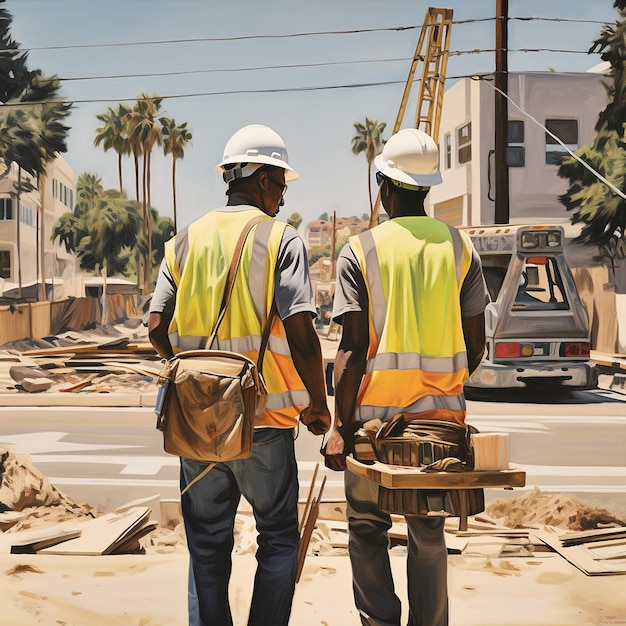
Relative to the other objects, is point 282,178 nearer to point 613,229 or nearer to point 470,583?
point 470,583

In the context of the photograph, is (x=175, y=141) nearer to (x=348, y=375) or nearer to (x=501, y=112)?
(x=501, y=112)

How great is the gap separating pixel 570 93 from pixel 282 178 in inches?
1325

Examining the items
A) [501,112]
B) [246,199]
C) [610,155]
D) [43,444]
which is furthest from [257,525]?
[610,155]

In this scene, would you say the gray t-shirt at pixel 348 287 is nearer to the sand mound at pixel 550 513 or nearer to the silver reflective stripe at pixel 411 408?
the silver reflective stripe at pixel 411 408

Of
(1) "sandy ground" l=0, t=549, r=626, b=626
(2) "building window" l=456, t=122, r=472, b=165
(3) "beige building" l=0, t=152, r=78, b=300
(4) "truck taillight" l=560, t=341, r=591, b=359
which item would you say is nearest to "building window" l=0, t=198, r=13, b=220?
(3) "beige building" l=0, t=152, r=78, b=300

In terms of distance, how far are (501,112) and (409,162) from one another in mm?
18929

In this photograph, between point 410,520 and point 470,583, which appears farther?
point 470,583

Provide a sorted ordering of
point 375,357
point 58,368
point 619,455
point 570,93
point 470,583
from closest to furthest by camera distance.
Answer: point 375,357 → point 470,583 → point 619,455 → point 58,368 → point 570,93

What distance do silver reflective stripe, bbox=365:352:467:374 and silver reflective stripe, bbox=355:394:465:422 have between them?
0.36 feet

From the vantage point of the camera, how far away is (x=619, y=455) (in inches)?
424

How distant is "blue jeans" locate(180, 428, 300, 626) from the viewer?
3748 millimetres

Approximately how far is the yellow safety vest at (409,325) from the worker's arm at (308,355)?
0.56 feet

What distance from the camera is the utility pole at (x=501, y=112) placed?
21891 millimetres

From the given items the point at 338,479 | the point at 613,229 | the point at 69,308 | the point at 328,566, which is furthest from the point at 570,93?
the point at 328,566
